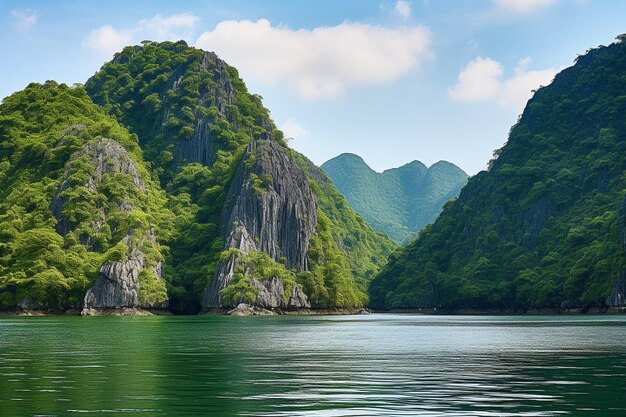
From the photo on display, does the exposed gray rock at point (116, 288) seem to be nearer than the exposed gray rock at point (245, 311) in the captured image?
Yes

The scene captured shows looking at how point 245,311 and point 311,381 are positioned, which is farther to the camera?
point 245,311

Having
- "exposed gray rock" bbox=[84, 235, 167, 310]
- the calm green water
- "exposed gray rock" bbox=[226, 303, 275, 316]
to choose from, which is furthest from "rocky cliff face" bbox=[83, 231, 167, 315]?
the calm green water

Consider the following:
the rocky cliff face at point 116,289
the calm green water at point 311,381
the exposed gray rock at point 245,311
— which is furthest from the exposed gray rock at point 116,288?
the calm green water at point 311,381

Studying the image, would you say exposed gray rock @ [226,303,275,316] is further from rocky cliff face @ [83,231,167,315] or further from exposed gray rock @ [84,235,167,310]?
exposed gray rock @ [84,235,167,310]

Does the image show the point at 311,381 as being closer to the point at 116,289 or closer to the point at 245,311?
the point at 116,289

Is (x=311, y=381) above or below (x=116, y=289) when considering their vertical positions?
below

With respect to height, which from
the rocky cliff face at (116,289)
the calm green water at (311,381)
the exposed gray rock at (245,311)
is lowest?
the calm green water at (311,381)

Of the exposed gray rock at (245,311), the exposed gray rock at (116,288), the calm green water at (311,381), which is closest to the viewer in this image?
the calm green water at (311,381)

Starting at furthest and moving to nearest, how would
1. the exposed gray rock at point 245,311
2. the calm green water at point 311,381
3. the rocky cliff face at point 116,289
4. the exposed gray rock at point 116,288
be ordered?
the exposed gray rock at point 245,311
the exposed gray rock at point 116,288
the rocky cliff face at point 116,289
the calm green water at point 311,381

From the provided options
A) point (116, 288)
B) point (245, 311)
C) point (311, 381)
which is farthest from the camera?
point (245, 311)

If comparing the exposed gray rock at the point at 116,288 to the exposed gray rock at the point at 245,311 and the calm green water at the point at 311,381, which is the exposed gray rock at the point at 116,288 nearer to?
the exposed gray rock at the point at 245,311

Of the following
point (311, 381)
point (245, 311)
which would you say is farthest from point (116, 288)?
point (311, 381)

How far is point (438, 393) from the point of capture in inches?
1171

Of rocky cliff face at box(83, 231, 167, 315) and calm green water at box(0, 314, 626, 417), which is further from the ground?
rocky cliff face at box(83, 231, 167, 315)
